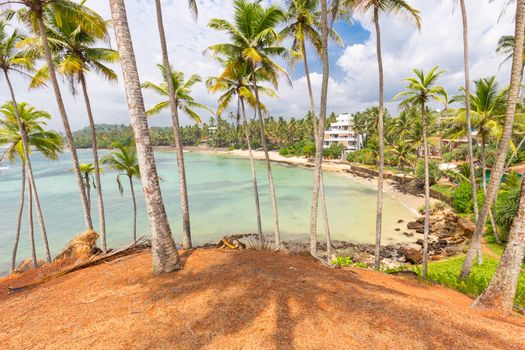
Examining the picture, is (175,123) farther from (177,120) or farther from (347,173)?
(347,173)

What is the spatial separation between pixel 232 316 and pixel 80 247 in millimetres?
7071

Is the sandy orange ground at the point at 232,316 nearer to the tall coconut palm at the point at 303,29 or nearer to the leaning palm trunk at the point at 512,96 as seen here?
the leaning palm trunk at the point at 512,96

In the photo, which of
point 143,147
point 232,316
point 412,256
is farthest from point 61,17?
point 412,256

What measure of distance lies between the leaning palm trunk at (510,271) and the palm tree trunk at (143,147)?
8338 millimetres

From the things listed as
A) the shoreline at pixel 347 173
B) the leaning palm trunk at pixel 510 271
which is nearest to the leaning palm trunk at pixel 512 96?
the leaning palm trunk at pixel 510 271

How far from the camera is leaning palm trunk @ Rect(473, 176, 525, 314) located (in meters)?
5.96

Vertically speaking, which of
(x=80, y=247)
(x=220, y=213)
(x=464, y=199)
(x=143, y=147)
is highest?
(x=143, y=147)

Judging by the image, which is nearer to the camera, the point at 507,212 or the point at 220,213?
the point at 507,212

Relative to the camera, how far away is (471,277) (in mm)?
9859

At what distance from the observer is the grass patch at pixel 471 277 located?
880 centimetres

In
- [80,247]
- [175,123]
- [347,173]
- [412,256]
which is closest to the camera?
[80,247]

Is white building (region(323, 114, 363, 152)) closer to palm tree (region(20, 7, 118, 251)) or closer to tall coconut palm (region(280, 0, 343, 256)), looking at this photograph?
tall coconut palm (region(280, 0, 343, 256))

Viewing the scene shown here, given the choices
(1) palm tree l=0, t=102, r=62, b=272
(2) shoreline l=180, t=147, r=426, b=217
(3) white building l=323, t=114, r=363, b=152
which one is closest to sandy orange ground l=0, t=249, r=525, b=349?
(1) palm tree l=0, t=102, r=62, b=272

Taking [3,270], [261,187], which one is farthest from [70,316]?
[261,187]
